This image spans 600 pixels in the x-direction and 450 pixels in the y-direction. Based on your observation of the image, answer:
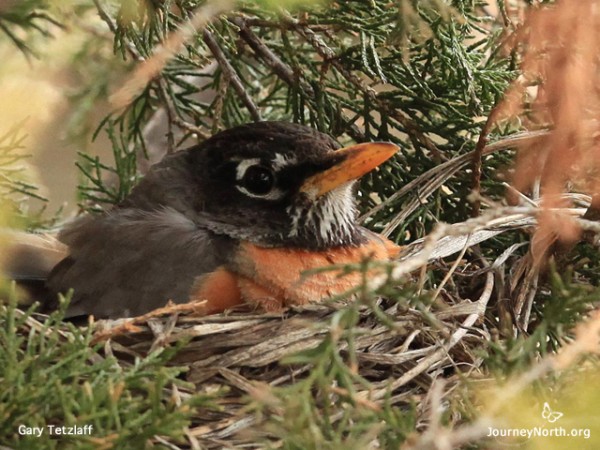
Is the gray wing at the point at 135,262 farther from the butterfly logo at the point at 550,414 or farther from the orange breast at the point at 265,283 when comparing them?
the butterfly logo at the point at 550,414

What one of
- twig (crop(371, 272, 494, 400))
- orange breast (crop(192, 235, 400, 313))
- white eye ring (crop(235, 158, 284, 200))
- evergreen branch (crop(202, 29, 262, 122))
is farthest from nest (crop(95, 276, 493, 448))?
evergreen branch (crop(202, 29, 262, 122))

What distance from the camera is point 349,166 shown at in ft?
9.55

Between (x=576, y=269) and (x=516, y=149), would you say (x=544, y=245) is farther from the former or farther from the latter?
(x=516, y=149)

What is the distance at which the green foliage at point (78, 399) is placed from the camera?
1912 mm

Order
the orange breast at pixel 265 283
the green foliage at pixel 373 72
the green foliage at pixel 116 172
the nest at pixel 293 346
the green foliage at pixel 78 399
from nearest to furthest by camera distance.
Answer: the green foliage at pixel 78 399, the nest at pixel 293 346, the orange breast at pixel 265 283, the green foliage at pixel 373 72, the green foliage at pixel 116 172

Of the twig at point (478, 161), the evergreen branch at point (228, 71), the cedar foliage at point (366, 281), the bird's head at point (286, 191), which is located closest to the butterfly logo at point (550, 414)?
the cedar foliage at point (366, 281)

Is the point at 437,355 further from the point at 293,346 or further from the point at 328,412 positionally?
the point at 328,412

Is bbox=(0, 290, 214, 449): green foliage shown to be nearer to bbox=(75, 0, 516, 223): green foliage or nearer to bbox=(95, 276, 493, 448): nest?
bbox=(95, 276, 493, 448): nest

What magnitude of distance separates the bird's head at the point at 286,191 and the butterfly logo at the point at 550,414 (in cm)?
125

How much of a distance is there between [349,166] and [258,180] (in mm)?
399

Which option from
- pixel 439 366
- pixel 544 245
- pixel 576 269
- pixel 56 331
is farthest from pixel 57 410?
pixel 576 269

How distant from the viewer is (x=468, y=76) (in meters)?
2.88

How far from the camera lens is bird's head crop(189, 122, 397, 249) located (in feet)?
9.87

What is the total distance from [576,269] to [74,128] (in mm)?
2672
